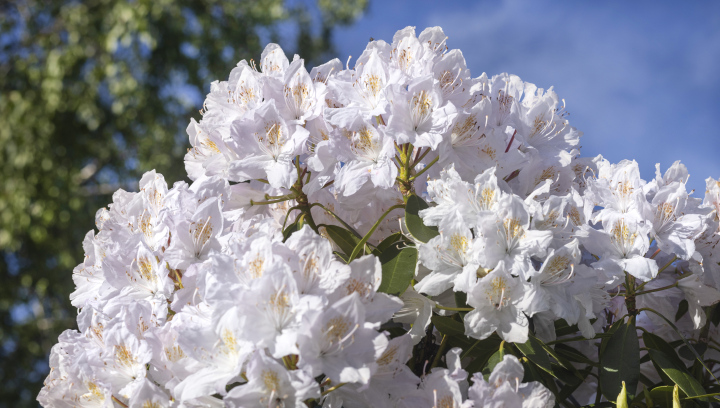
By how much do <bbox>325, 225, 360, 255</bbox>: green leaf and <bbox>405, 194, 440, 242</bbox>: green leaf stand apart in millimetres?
102

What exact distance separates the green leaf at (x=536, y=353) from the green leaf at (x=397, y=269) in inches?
6.4

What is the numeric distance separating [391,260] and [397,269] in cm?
2

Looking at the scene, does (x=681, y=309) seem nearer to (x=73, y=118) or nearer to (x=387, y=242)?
(x=387, y=242)

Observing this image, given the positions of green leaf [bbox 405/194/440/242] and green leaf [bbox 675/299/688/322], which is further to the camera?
green leaf [bbox 675/299/688/322]

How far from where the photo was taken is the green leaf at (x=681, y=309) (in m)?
1.01

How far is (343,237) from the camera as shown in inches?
36.8

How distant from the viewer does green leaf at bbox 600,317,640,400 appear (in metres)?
0.84

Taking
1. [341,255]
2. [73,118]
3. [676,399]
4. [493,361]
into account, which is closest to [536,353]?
[493,361]

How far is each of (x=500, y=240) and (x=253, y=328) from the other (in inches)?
12.3

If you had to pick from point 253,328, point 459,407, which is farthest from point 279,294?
point 459,407

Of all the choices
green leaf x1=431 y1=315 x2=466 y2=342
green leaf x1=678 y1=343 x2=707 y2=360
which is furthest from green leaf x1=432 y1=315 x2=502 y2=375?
green leaf x1=678 y1=343 x2=707 y2=360

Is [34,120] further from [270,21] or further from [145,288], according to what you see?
[145,288]

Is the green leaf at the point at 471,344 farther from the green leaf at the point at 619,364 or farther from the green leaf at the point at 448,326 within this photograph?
the green leaf at the point at 619,364

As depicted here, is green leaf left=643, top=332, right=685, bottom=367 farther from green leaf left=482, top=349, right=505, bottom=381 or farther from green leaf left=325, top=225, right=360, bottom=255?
green leaf left=325, top=225, right=360, bottom=255
